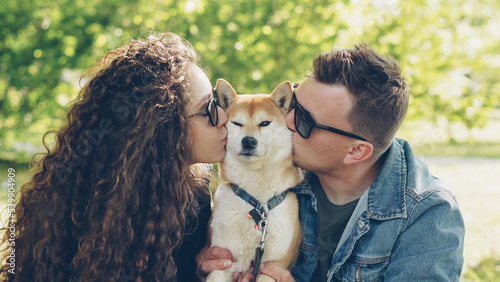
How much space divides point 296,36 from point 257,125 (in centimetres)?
237

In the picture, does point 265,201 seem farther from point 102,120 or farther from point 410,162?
point 102,120

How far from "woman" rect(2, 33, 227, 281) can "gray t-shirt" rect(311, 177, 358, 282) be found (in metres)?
0.85

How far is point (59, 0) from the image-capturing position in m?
5.59

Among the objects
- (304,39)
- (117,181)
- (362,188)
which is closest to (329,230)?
(362,188)

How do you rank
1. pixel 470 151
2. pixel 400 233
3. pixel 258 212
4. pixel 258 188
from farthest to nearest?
1. pixel 470 151
2. pixel 258 188
3. pixel 258 212
4. pixel 400 233

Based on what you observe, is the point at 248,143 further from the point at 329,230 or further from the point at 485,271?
the point at 485,271

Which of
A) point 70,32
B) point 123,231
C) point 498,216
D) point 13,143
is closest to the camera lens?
point 123,231

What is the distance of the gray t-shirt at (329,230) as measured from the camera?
2.62 m

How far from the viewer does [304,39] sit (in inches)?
189

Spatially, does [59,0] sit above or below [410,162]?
above

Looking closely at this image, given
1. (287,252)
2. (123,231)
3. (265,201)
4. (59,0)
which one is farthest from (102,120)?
(59,0)

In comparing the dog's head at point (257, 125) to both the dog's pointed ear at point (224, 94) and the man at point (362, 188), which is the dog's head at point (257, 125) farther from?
the man at point (362, 188)

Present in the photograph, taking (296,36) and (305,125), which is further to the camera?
(296,36)

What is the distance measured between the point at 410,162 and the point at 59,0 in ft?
16.3
